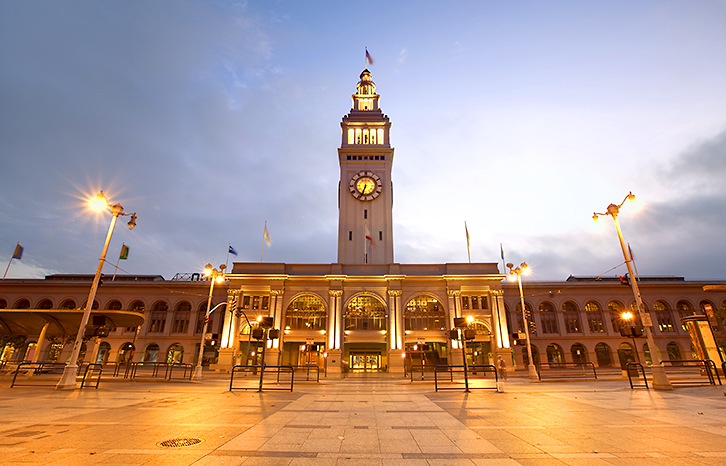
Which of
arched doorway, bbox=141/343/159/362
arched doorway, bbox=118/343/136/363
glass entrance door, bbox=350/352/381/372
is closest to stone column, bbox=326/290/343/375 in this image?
glass entrance door, bbox=350/352/381/372

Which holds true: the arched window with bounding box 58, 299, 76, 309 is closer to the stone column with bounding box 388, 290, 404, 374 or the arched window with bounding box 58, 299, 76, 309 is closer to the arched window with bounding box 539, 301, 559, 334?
the stone column with bounding box 388, 290, 404, 374

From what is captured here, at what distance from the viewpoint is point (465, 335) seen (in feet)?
59.6

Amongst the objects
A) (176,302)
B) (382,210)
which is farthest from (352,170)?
(176,302)

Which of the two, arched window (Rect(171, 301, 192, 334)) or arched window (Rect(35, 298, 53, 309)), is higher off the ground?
arched window (Rect(35, 298, 53, 309))

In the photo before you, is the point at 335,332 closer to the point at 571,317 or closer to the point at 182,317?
the point at 182,317

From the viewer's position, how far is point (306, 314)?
159 ft

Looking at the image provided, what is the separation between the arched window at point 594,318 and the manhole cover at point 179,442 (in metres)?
61.7

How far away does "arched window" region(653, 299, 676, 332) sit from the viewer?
5344 cm

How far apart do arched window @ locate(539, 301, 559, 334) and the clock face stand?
3266 cm

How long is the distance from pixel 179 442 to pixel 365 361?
147ft

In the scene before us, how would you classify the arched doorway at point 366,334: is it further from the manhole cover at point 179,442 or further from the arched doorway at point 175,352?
the manhole cover at point 179,442

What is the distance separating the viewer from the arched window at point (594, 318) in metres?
53.7

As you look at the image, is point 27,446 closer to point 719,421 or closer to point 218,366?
point 719,421

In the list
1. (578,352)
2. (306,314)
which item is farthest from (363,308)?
(578,352)
